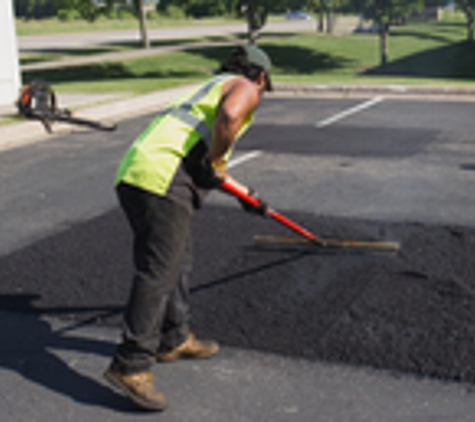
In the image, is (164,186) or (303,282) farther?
(303,282)

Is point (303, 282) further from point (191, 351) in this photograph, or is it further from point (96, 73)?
point (96, 73)

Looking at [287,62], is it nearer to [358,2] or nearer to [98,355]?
[358,2]

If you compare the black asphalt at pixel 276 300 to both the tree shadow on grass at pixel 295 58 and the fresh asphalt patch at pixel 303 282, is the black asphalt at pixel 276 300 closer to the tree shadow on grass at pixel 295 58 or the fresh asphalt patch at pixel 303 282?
the fresh asphalt patch at pixel 303 282

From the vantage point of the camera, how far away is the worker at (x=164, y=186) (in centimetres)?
377

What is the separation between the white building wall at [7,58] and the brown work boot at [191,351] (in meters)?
14.2

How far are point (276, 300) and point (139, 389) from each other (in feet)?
5.26

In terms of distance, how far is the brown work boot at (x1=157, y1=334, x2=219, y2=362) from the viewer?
4324mm

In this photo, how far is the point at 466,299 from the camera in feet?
16.5

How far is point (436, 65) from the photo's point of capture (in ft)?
125

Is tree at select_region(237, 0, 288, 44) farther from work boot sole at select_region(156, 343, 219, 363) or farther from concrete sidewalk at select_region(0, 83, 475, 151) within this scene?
work boot sole at select_region(156, 343, 219, 363)

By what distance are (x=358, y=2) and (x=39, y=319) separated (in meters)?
34.7

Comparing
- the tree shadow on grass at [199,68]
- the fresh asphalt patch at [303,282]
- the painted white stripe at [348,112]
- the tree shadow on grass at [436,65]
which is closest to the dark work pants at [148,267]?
the fresh asphalt patch at [303,282]

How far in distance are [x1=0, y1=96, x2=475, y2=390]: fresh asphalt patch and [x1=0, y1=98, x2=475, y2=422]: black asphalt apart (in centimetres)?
2

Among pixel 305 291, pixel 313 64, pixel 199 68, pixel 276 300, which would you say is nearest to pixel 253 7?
pixel 199 68
